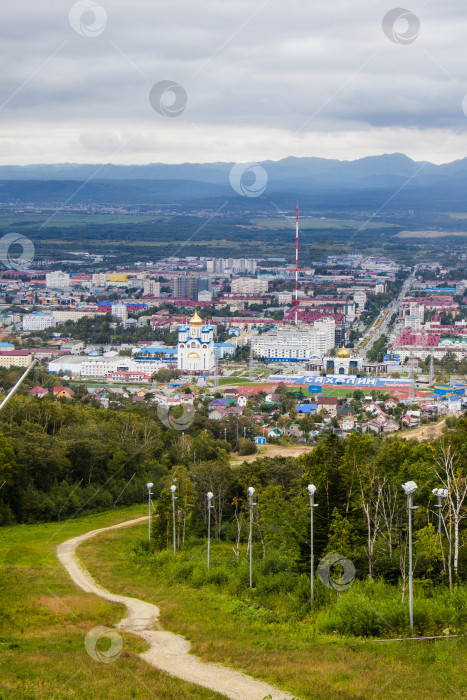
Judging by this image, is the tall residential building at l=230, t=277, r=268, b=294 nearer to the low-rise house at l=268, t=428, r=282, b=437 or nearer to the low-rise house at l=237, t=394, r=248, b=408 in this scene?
the low-rise house at l=237, t=394, r=248, b=408

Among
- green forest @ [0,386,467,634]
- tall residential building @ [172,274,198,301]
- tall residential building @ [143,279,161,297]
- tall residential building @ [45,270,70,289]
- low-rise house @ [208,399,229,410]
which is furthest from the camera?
tall residential building @ [45,270,70,289]

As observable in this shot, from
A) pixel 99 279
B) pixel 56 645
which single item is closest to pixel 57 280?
pixel 99 279

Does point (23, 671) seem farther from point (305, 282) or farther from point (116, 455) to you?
point (305, 282)

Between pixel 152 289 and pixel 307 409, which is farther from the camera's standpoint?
pixel 152 289

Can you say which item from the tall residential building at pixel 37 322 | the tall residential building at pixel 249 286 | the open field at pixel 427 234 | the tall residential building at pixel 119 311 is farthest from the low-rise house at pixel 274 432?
the open field at pixel 427 234

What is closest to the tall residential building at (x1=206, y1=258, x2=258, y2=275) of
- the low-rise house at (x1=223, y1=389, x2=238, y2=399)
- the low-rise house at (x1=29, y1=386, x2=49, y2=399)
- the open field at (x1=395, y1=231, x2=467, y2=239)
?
the open field at (x1=395, y1=231, x2=467, y2=239)

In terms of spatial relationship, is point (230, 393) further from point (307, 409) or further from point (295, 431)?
point (295, 431)

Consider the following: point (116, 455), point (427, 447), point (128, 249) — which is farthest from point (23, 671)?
point (128, 249)
